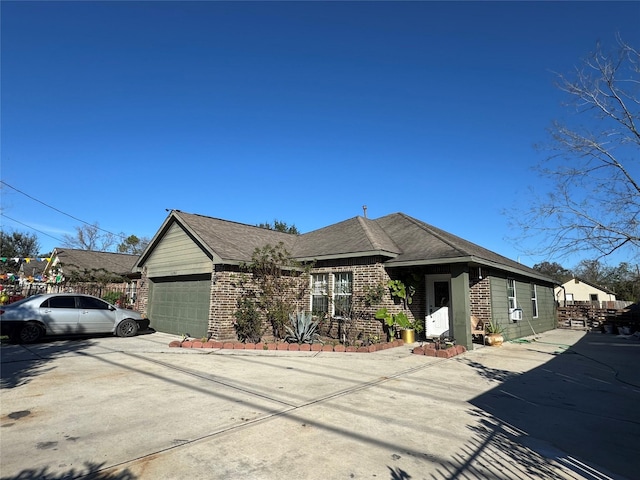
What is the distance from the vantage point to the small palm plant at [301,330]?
11484 mm

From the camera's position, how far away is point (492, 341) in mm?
12086

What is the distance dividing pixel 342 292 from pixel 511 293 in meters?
7.12

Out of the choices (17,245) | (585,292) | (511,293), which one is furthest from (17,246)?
(585,292)

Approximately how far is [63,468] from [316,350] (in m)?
7.78

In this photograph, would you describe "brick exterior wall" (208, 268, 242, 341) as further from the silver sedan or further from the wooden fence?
the wooden fence

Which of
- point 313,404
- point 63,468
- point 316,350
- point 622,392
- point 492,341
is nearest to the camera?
point 63,468

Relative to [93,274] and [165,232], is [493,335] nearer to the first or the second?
[165,232]

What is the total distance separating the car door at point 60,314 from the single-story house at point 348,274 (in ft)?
11.8

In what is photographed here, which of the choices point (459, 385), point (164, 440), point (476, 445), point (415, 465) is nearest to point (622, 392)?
point (459, 385)

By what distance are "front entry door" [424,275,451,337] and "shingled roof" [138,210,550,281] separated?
146cm

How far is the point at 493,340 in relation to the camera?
12.1 m

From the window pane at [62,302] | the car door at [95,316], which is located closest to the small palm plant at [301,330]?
the car door at [95,316]

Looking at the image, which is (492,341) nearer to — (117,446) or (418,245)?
(418,245)

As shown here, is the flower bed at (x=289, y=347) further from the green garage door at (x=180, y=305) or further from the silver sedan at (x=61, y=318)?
the silver sedan at (x=61, y=318)
